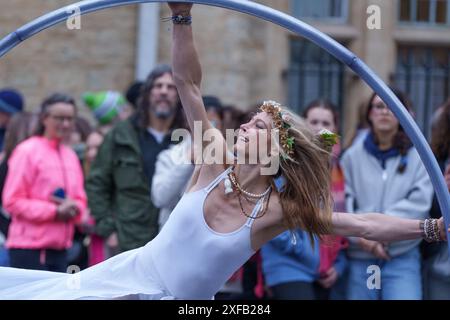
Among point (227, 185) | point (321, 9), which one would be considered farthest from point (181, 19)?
point (321, 9)

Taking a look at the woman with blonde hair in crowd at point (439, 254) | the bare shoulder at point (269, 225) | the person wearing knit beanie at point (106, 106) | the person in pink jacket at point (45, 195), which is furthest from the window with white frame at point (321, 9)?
the bare shoulder at point (269, 225)

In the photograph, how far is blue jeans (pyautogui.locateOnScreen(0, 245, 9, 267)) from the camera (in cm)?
785

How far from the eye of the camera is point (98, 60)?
440 inches

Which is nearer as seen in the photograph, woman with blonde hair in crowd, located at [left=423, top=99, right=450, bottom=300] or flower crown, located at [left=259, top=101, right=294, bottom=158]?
flower crown, located at [left=259, top=101, right=294, bottom=158]

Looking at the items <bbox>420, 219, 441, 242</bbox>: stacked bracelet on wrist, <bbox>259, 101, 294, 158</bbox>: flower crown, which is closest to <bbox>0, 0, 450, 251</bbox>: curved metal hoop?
<bbox>420, 219, 441, 242</bbox>: stacked bracelet on wrist

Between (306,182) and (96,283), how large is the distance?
3.72 ft

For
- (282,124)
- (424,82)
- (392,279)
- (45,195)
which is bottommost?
(392,279)

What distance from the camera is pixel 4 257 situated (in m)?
7.91

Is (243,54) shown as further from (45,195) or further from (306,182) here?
(306,182)

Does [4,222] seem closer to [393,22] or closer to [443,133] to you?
[443,133]

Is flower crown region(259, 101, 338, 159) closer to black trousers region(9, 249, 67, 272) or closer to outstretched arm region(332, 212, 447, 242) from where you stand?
outstretched arm region(332, 212, 447, 242)

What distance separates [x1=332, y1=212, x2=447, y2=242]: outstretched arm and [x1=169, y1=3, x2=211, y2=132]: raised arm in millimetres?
855

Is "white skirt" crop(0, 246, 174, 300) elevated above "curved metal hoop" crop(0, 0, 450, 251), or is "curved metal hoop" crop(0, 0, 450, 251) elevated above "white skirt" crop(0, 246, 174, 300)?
"curved metal hoop" crop(0, 0, 450, 251)

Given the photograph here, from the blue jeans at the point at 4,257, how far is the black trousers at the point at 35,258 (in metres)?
0.16
